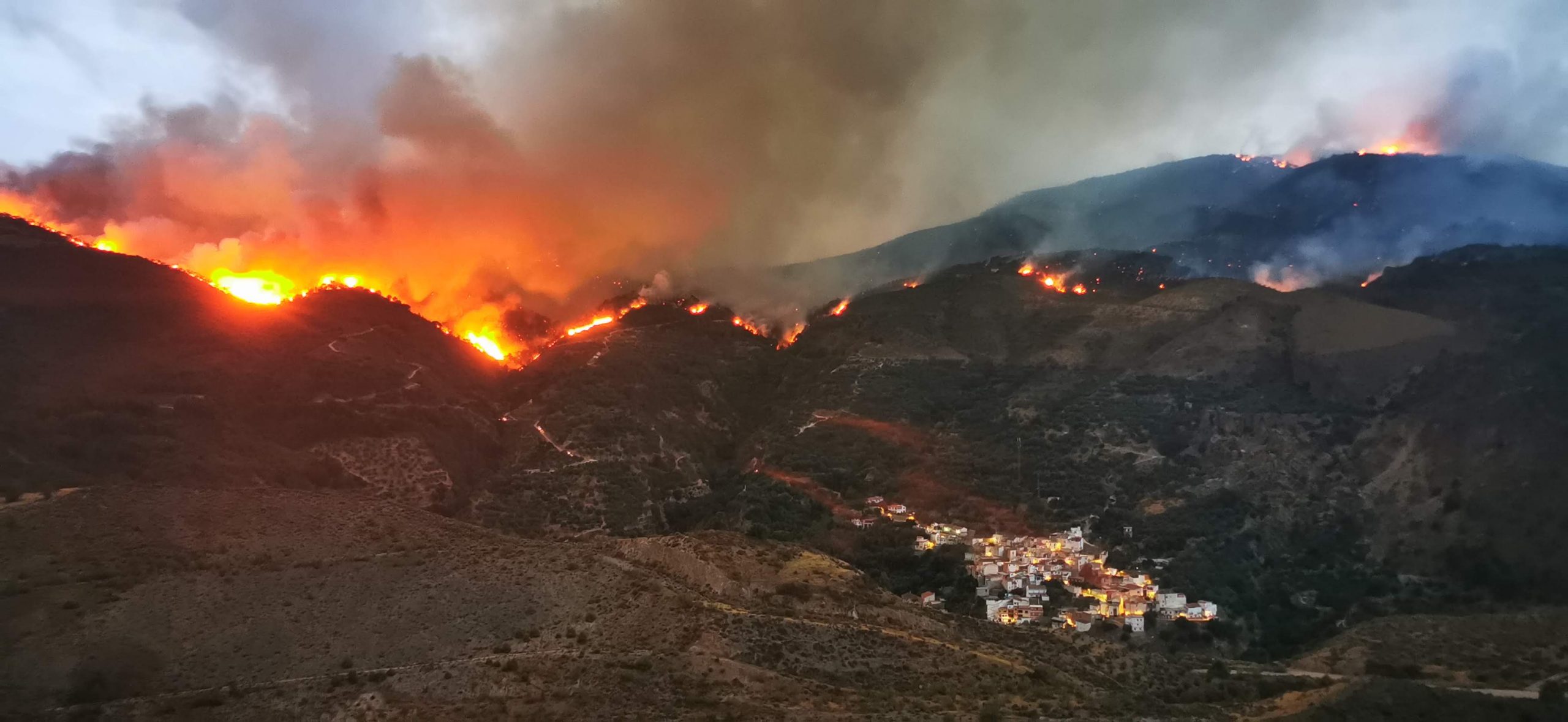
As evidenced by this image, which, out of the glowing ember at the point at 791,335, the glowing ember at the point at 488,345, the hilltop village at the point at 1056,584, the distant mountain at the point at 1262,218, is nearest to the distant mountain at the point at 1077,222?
the distant mountain at the point at 1262,218

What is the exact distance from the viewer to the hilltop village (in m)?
52.5

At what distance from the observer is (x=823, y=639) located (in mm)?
31047

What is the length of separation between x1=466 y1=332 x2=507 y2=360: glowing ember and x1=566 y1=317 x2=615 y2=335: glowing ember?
8937 mm

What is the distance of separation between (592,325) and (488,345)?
1431 cm

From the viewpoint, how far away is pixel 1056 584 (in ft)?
187

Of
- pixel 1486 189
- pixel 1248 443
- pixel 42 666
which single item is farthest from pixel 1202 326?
pixel 42 666

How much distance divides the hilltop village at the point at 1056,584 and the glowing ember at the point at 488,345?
163ft

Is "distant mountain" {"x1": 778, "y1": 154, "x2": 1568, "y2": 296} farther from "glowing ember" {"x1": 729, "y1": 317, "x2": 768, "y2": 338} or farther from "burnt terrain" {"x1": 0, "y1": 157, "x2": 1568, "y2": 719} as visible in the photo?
"glowing ember" {"x1": 729, "y1": 317, "x2": 768, "y2": 338}

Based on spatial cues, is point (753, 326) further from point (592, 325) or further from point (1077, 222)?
point (1077, 222)

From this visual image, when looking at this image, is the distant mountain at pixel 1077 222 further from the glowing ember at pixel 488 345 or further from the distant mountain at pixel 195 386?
the distant mountain at pixel 195 386

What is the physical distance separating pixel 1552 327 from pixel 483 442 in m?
87.3

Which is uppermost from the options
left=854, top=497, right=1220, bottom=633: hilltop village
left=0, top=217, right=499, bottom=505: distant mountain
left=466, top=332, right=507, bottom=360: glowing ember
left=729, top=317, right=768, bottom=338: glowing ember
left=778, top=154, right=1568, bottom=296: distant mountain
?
left=778, top=154, right=1568, bottom=296: distant mountain

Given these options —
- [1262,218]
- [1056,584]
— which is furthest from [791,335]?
[1262,218]

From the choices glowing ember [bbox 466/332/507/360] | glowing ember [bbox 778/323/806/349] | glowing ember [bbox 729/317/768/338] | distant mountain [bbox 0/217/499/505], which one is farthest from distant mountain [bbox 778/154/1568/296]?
distant mountain [bbox 0/217/499/505]
